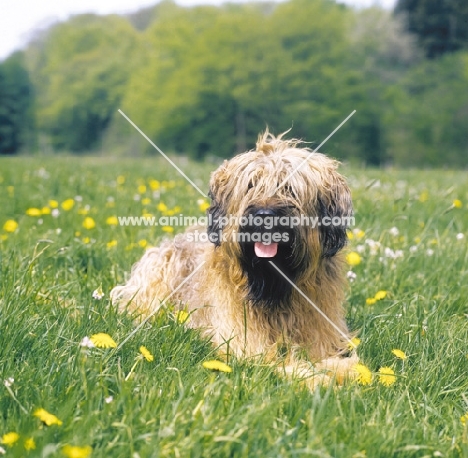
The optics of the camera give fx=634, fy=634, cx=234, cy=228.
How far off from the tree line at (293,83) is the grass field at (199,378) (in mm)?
24627

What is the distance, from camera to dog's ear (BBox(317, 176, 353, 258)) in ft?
12.3

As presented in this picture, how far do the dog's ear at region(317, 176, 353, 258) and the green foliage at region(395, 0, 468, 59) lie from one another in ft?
97.2

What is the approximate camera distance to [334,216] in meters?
3.83

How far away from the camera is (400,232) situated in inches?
246

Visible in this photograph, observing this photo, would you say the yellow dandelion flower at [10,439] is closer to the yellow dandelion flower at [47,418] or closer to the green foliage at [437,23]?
the yellow dandelion flower at [47,418]

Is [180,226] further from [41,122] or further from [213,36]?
[41,122]

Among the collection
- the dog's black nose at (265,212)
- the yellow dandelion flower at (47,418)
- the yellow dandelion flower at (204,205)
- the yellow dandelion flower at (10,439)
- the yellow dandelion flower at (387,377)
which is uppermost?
the dog's black nose at (265,212)

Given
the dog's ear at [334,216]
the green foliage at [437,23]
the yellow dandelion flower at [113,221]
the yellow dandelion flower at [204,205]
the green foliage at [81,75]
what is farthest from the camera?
the green foliage at [81,75]

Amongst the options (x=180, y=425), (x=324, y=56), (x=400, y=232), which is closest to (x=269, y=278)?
(x=180, y=425)

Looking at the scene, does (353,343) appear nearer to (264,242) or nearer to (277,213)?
(264,242)

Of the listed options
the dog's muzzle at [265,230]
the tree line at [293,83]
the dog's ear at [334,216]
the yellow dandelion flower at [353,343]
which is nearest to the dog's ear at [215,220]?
the dog's muzzle at [265,230]

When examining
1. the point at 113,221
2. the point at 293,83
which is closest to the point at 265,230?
the point at 113,221

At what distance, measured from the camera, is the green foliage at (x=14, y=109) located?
56688 millimetres

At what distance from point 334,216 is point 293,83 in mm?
34952
